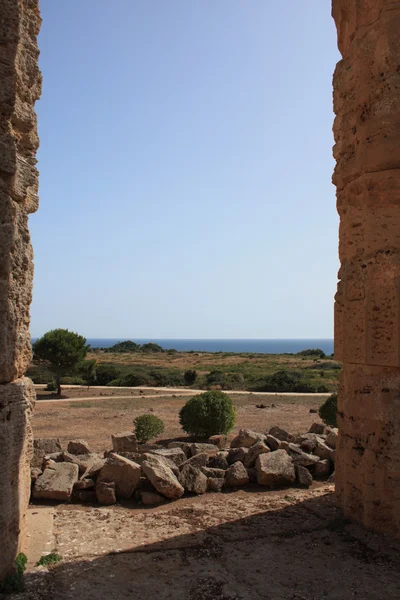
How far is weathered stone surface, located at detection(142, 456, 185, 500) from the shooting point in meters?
7.58

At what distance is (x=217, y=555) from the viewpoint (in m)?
5.62

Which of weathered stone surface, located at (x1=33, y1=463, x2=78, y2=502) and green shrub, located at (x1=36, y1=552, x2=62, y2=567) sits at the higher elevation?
weathered stone surface, located at (x1=33, y1=463, x2=78, y2=502)

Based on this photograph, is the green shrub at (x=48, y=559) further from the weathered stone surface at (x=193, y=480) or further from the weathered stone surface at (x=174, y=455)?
the weathered stone surface at (x=174, y=455)

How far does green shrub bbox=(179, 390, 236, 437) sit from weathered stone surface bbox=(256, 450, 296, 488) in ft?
17.8

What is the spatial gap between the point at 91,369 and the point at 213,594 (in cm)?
2869

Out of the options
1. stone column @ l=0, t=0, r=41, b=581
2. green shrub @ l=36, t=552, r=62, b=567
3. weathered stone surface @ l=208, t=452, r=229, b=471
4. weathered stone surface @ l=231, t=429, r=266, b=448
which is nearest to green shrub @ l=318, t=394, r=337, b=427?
weathered stone surface @ l=231, t=429, r=266, b=448

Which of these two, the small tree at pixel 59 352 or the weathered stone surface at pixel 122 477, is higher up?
the small tree at pixel 59 352

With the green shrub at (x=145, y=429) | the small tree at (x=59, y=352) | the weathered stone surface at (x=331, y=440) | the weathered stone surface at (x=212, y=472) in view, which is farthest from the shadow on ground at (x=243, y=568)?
the small tree at (x=59, y=352)

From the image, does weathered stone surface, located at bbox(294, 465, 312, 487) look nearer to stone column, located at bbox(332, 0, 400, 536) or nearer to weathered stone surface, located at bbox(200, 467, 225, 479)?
weathered stone surface, located at bbox(200, 467, 225, 479)

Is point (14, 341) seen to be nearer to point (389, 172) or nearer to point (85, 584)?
point (85, 584)

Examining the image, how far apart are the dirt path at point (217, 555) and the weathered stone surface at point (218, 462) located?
1.25 m

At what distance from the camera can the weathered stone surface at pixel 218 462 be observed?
8.75 metres

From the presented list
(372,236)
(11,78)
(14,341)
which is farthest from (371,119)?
(14,341)

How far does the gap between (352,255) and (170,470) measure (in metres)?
4.23
